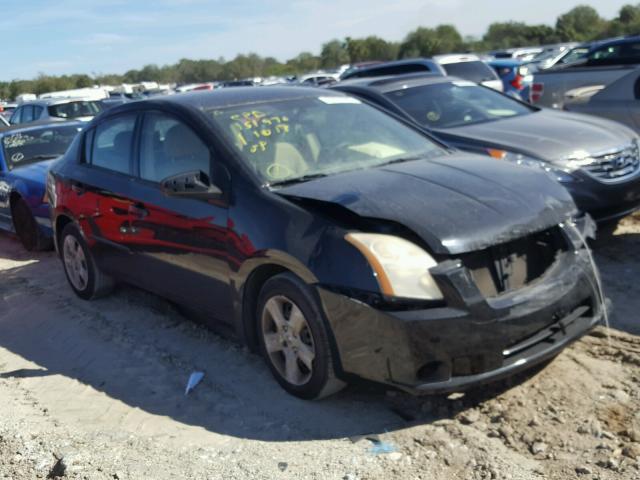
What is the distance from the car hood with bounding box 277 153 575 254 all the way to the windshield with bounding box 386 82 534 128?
3.16m

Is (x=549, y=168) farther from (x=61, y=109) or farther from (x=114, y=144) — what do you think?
(x=61, y=109)

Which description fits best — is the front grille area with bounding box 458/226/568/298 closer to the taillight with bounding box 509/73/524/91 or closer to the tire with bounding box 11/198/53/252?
the tire with bounding box 11/198/53/252

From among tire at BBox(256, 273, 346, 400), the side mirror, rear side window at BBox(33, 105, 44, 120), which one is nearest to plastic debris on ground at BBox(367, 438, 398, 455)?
tire at BBox(256, 273, 346, 400)

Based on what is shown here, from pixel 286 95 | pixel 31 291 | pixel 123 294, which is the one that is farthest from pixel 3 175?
pixel 286 95

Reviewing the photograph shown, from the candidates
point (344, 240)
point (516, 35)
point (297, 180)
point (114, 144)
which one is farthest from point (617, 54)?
point (516, 35)

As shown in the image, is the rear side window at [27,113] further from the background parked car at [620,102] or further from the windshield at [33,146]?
the background parked car at [620,102]

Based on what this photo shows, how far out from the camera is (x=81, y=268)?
6367mm

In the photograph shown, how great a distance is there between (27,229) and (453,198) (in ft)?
21.2

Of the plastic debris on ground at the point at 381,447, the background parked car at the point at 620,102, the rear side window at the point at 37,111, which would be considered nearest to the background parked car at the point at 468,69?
the background parked car at the point at 620,102

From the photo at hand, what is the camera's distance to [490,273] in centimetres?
365

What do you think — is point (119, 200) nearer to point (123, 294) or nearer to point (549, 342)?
point (123, 294)

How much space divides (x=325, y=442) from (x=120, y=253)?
2.61 metres

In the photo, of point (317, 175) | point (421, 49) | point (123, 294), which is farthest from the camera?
point (421, 49)

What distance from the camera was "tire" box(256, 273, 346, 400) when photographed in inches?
148
